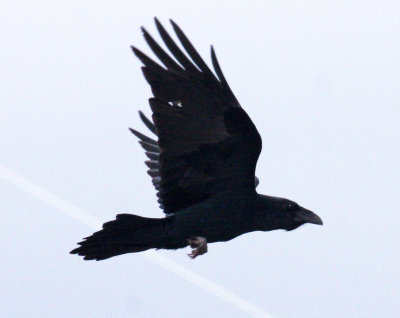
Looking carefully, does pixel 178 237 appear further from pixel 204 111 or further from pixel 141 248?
pixel 204 111

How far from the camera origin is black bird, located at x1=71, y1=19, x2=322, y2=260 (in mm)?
16297

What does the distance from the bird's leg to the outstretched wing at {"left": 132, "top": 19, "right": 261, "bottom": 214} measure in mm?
483

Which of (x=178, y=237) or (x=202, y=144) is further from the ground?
(x=202, y=144)

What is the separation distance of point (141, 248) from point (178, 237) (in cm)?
50

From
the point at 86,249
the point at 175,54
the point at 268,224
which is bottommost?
the point at 86,249

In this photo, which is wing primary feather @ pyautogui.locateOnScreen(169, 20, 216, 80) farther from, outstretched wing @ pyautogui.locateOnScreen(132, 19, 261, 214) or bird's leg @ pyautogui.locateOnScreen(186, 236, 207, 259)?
bird's leg @ pyautogui.locateOnScreen(186, 236, 207, 259)

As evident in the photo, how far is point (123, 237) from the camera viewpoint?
17.0 m

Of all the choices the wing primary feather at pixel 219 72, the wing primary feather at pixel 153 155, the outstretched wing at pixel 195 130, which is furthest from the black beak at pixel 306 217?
the wing primary feather at pixel 153 155

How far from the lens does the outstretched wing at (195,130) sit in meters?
16.2

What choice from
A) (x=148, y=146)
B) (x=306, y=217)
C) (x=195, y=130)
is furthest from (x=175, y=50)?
(x=148, y=146)

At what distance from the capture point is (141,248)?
17.2 metres

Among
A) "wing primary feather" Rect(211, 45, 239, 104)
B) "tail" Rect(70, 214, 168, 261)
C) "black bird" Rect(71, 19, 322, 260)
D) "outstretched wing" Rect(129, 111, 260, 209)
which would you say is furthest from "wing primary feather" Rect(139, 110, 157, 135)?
"wing primary feather" Rect(211, 45, 239, 104)

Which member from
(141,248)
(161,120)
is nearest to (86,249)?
(141,248)

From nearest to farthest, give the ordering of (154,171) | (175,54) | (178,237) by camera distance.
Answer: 1. (175,54)
2. (178,237)
3. (154,171)
